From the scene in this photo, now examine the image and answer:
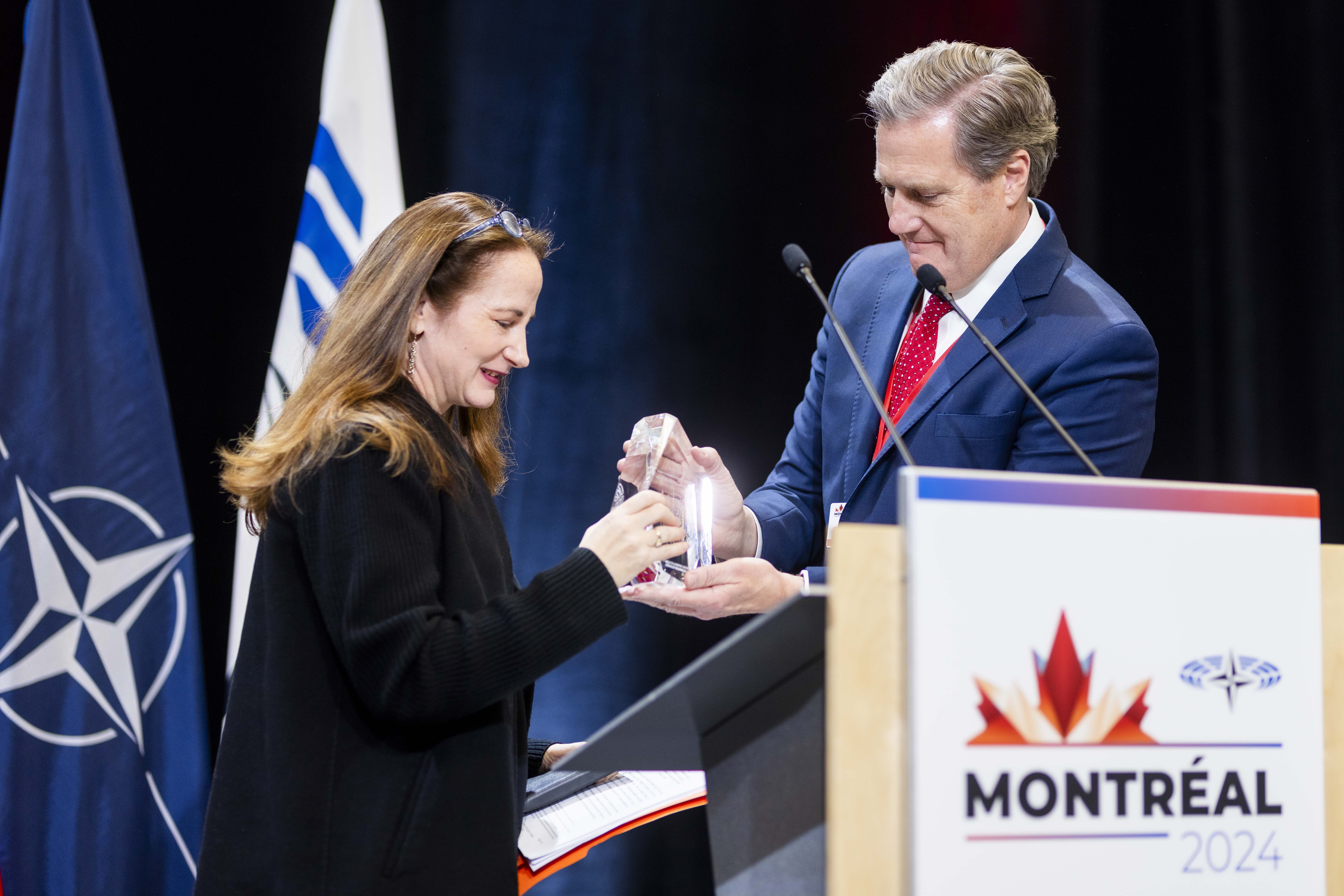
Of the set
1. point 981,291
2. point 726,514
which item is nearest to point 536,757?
point 726,514

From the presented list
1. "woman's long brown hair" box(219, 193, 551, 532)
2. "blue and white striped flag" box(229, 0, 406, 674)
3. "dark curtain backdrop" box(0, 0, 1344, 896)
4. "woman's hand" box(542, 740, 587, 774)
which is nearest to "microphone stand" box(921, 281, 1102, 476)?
"woman's long brown hair" box(219, 193, 551, 532)

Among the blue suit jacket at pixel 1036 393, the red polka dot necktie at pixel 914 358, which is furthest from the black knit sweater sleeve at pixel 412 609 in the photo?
the red polka dot necktie at pixel 914 358

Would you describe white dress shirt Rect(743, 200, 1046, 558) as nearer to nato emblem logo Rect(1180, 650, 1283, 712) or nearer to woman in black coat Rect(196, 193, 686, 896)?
woman in black coat Rect(196, 193, 686, 896)

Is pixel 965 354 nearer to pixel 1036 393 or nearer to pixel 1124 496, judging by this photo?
pixel 1036 393

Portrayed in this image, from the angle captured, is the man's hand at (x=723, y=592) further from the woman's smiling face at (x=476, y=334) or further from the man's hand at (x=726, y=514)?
the woman's smiling face at (x=476, y=334)

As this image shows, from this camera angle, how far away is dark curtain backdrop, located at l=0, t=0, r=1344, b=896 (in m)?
2.65

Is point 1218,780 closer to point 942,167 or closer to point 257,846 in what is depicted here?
point 257,846

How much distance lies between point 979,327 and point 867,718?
120 centimetres

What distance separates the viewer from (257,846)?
127 centimetres

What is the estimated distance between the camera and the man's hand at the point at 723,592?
5.13ft

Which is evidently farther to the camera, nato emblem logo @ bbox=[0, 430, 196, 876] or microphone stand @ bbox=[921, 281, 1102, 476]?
nato emblem logo @ bbox=[0, 430, 196, 876]

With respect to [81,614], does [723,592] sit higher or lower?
higher

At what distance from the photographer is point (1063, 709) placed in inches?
36.1

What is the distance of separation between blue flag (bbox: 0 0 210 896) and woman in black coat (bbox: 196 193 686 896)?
1151mm
